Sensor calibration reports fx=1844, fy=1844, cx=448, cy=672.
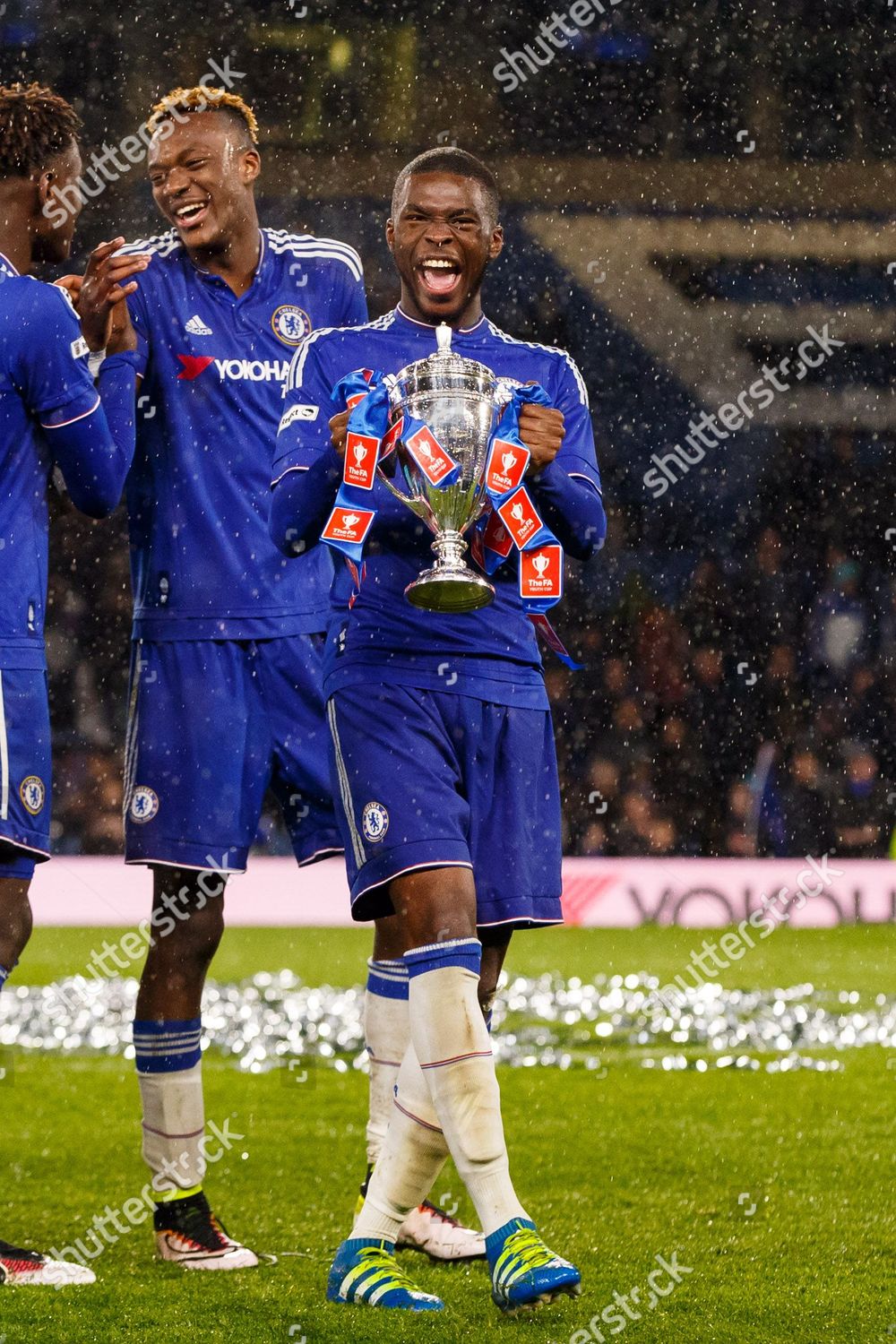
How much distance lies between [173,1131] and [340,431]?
1.35 meters

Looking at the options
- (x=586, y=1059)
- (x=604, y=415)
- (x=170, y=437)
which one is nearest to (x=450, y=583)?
(x=170, y=437)

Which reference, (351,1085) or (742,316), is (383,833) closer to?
(351,1085)

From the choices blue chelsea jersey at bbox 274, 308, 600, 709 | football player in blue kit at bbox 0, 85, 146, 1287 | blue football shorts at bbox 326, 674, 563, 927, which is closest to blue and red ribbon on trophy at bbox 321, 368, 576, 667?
blue chelsea jersey at bbox 274, 308, 600, 709

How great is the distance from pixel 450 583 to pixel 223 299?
119 centimetres

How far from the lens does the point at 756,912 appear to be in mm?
9422

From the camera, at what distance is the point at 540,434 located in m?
2.77

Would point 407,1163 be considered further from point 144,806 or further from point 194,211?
point 194,211

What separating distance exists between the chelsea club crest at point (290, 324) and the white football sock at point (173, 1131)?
138 centimetres

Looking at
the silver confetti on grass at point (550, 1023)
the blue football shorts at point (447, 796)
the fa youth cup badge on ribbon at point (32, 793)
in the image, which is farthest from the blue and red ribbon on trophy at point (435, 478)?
the silver confetti on grass at point (550, 1023)

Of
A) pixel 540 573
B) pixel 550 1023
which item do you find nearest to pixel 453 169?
pixel 540 573

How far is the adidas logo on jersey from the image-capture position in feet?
11.4

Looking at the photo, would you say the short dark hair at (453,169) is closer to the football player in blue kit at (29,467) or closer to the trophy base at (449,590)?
the football player in blue kit at (29,467)

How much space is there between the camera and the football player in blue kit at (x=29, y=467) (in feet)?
9.61

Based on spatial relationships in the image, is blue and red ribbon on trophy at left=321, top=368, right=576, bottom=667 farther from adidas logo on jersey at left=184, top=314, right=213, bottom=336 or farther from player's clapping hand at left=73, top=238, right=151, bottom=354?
adidas logo on jersey at left=184, top=314, right=213, bottom=336
